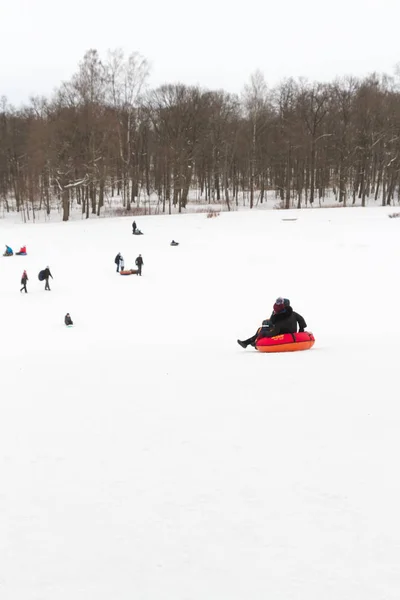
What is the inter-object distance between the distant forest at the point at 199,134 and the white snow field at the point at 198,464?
1210 inches

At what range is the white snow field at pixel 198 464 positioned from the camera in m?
3.89

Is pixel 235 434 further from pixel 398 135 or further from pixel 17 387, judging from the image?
pixel 398 135

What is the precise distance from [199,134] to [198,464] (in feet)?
149

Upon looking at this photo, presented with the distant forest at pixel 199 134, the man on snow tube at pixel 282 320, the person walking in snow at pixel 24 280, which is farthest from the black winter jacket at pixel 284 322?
the distant forest at pixel 199 134

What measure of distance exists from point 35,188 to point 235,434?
45.2m

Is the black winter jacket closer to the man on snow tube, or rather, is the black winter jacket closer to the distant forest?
the man on snow tube

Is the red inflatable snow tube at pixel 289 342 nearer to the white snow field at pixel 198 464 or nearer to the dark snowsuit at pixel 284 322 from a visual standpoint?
the dark snowsuit at pixel 284 322

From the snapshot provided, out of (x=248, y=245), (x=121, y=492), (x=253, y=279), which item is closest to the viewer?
(x=121, y=492)

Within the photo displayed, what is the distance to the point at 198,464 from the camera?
5609 mm

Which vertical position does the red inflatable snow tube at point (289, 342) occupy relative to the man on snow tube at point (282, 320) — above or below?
below

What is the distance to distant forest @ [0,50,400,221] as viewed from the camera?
138 ft

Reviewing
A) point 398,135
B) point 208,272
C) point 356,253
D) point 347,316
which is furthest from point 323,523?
point 398,135

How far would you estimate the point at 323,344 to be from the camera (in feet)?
37.3

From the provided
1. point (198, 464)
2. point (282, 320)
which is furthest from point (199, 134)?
point (198, 464)
